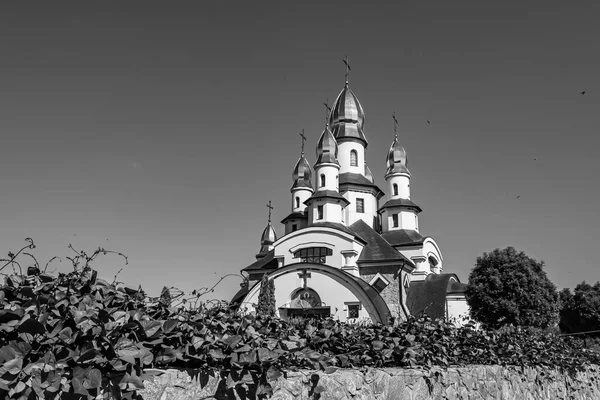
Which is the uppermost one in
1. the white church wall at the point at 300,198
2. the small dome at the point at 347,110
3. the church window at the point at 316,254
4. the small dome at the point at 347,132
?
the small dome at the point at 347,110

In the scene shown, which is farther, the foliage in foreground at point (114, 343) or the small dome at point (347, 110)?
the small dome at point (347, 110)

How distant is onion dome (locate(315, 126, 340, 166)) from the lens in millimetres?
41081

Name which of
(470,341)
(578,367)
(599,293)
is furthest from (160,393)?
(599,293)

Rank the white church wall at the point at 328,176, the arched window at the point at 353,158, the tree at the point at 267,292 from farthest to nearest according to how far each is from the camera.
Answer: the arched window at the point at 353,158 → the white church wall at the point at 328,176 → the tree at the point at 267,292

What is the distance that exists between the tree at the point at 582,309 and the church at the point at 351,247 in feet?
47.3

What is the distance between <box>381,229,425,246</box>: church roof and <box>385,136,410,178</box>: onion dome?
5.28m

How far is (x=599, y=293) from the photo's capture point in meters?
50.1

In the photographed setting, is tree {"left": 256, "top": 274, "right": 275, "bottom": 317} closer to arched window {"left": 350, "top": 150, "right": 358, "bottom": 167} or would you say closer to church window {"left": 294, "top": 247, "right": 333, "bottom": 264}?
church window {"left": 294, "top": 247, "right": 333, "bottom": 264}

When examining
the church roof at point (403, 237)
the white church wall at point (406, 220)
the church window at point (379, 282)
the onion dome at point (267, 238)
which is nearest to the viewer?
the church window at point (379, 282)

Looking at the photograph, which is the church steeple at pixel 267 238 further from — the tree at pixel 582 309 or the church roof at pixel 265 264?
the tree at pixel 582 309

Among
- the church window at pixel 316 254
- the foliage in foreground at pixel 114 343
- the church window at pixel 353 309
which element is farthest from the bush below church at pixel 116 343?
the church window at pixel 316 254

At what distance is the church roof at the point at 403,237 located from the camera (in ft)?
140

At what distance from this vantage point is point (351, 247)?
36.8 metres

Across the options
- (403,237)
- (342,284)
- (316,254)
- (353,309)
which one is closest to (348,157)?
(403,237)
